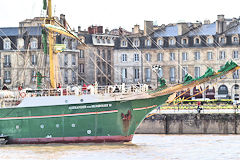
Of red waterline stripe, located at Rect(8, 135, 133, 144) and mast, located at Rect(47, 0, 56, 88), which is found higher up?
mast, located at Rect(47, 0, 56, 88)

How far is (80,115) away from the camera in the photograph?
43.6 m

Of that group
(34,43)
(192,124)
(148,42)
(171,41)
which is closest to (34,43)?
(34,43)

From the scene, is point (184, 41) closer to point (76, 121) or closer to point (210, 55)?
point (210, 55)

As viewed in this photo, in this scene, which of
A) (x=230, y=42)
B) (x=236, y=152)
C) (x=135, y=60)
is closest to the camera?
(x=236, y=152)

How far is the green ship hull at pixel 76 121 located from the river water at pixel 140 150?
71 cm

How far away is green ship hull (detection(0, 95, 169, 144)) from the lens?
43.6m

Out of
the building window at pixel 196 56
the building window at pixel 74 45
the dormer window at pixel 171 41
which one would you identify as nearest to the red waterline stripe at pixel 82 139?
the building window at pixel 196 56

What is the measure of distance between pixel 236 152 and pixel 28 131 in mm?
13281

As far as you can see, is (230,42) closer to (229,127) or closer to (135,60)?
(135,60)

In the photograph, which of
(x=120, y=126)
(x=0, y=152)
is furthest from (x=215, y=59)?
(x=0, y=152)

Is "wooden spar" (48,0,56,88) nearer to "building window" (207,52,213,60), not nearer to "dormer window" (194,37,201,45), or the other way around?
"dormer window" (194,37,201,45)

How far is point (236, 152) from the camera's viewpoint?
39.8 metres

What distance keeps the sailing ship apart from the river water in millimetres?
756

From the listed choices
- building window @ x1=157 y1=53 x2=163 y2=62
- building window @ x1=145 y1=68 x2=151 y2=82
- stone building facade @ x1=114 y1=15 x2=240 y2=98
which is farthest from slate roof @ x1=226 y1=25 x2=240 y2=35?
building window @ x1=145 y1=68 x2=151 y2=82
